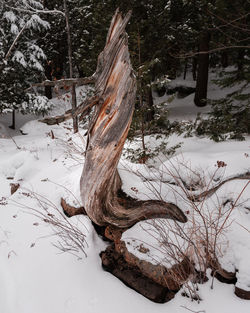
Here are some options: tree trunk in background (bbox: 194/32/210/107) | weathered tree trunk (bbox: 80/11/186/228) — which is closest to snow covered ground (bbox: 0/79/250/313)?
weathered tree trunk (bbox: 80/11/186/228)

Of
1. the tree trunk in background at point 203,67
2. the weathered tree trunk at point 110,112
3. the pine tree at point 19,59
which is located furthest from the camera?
the tree trunk in background at point 203,67

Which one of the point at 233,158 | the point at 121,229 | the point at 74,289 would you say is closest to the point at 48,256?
the point at 74,289

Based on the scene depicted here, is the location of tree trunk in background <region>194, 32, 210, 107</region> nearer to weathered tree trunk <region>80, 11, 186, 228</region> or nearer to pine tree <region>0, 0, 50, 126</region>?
pine tree <region>0, 0, 50, 126</region>

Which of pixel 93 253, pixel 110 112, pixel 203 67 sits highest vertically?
pixel 203 67

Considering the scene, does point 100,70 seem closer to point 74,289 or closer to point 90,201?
point 90,201

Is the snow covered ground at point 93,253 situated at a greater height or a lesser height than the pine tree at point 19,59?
lesser

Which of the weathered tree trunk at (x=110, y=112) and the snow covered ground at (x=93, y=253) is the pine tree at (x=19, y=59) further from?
the weathered tree trunk at (x=110, y=112)

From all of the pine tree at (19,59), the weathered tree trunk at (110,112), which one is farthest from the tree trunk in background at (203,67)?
the weathered tree trunk at (110,112)

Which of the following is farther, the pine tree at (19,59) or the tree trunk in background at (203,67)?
the tree trunk in background at (203,67)

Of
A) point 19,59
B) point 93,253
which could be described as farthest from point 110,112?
point 19,59

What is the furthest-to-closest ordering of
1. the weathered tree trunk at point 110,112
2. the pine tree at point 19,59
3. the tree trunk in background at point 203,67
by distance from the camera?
the tree trunk in background at point 203,67
the pine tree at point 19,59
the weathered tree trunk at point 110,112

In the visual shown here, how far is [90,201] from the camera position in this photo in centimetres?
306

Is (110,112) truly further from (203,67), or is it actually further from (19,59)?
(19,59)

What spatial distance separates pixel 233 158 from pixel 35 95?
10.1 meters
